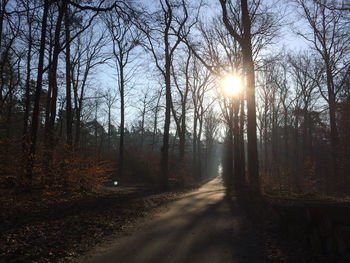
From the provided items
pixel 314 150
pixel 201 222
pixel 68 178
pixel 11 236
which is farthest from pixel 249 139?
pixel 314 150

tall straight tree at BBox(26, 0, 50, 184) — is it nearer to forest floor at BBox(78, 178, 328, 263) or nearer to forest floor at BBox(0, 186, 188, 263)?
forest floor at BBox(0, 186, 188, 263)

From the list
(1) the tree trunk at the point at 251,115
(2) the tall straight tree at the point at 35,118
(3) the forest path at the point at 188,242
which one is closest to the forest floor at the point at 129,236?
(3) the forest path at the point at 188,242

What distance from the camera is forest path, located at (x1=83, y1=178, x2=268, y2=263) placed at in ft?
17.1

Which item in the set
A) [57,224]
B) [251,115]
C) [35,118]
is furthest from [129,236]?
[251,115]

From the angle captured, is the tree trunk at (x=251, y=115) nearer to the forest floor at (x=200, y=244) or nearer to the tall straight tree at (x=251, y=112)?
the tall straight tree at (x=251, y=112)

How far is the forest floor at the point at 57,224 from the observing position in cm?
534

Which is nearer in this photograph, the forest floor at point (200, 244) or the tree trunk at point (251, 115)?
the forest floor at point (200, 244)

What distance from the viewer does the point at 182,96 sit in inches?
1201

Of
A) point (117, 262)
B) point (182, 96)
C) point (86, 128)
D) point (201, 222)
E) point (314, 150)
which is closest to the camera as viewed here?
point (117, 262)

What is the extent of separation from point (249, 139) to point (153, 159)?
1938 cm

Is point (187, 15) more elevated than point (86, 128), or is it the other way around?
point (187, 15)

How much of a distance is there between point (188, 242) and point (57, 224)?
363 centimetres

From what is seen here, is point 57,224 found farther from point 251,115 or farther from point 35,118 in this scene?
point 251,115

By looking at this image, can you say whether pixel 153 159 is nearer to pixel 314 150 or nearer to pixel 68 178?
pixel 68 178
